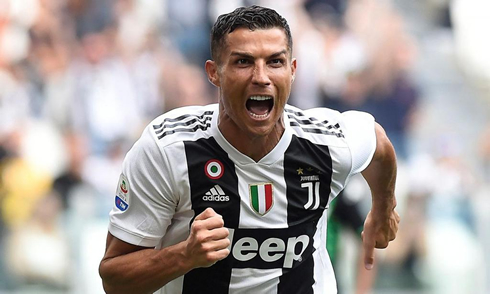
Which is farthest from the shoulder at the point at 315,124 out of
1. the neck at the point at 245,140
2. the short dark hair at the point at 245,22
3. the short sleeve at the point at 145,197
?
the short sleeve at the point at 145,197

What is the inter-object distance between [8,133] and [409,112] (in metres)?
3.73

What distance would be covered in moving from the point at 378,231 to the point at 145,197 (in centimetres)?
124

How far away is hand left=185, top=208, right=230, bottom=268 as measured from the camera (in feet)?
Result: 10.5

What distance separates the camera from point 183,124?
3672 mm

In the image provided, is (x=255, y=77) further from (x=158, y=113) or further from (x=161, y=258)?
(x=158, y=113)

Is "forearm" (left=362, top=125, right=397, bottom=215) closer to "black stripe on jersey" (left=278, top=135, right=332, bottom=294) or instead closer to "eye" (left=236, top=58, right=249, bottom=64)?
"black stripe on jersey" (left=278, top=135, right=332, bottom=294)

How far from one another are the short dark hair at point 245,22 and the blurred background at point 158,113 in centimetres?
456

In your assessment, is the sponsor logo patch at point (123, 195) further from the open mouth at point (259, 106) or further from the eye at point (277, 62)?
the eye at point (277, 62)

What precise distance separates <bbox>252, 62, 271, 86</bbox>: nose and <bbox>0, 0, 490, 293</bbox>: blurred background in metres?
4.72

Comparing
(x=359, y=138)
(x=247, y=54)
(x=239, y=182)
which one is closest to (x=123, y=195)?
(x=239, y=182)

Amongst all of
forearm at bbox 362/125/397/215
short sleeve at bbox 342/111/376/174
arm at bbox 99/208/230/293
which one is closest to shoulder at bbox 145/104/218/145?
arm at bbox 99/208/230/293

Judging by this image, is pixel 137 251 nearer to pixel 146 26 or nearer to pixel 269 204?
pixel 269 204

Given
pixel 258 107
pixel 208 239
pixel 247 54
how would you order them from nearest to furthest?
pixel 208 239, pixel 247 54, pixel 258 107

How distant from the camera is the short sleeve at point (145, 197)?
3.47m
